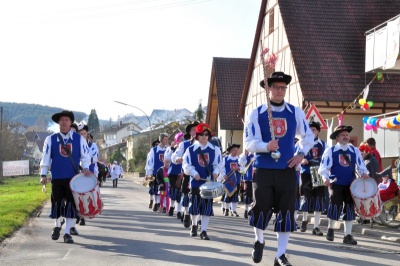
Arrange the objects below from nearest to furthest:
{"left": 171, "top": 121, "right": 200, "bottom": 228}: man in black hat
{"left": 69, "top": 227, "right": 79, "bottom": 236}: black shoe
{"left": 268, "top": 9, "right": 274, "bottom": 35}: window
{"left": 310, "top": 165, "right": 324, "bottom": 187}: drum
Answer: {"left": 69, "top": 227, "right": 79, "bottom": 236}: black shoe → {"left": 310, "top": 165, "right": 324, "bottom": 187}: drum → {"left": 171, "top": 121, "right": 200, "bottom": 228}: man in black hat → {"left": 268, "top": 9, "right": 274, "bottom": 35}: window

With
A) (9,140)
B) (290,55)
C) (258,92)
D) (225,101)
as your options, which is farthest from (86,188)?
(9,140)

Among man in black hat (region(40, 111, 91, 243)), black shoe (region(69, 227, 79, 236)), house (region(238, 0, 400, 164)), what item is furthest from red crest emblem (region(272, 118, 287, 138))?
house (region(238, 0, 400, 164))

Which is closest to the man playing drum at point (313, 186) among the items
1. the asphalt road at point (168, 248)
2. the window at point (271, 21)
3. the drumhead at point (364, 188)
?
the asphalt road at point (168, 248)

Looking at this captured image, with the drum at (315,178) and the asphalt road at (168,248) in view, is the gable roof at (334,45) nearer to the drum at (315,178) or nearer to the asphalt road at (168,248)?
the drum at (315,178)

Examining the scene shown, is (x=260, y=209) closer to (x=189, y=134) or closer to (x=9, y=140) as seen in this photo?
(x=189, y=134)

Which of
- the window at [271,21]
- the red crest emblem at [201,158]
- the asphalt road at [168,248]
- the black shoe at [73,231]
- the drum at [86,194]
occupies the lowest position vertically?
the asphalt road at [168,248]

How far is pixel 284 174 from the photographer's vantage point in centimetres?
869

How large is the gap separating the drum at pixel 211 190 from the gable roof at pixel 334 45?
17.6m

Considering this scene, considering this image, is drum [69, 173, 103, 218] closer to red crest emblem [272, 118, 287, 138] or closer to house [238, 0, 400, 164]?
red crest emblem [272, 118, 287, 138]

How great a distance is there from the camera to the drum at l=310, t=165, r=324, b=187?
1480 cm

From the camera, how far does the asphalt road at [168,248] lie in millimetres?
10039

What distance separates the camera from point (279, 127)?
28.5 feet

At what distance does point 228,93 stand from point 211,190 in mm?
34653

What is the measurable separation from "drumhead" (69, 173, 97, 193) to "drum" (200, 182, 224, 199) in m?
1.81
